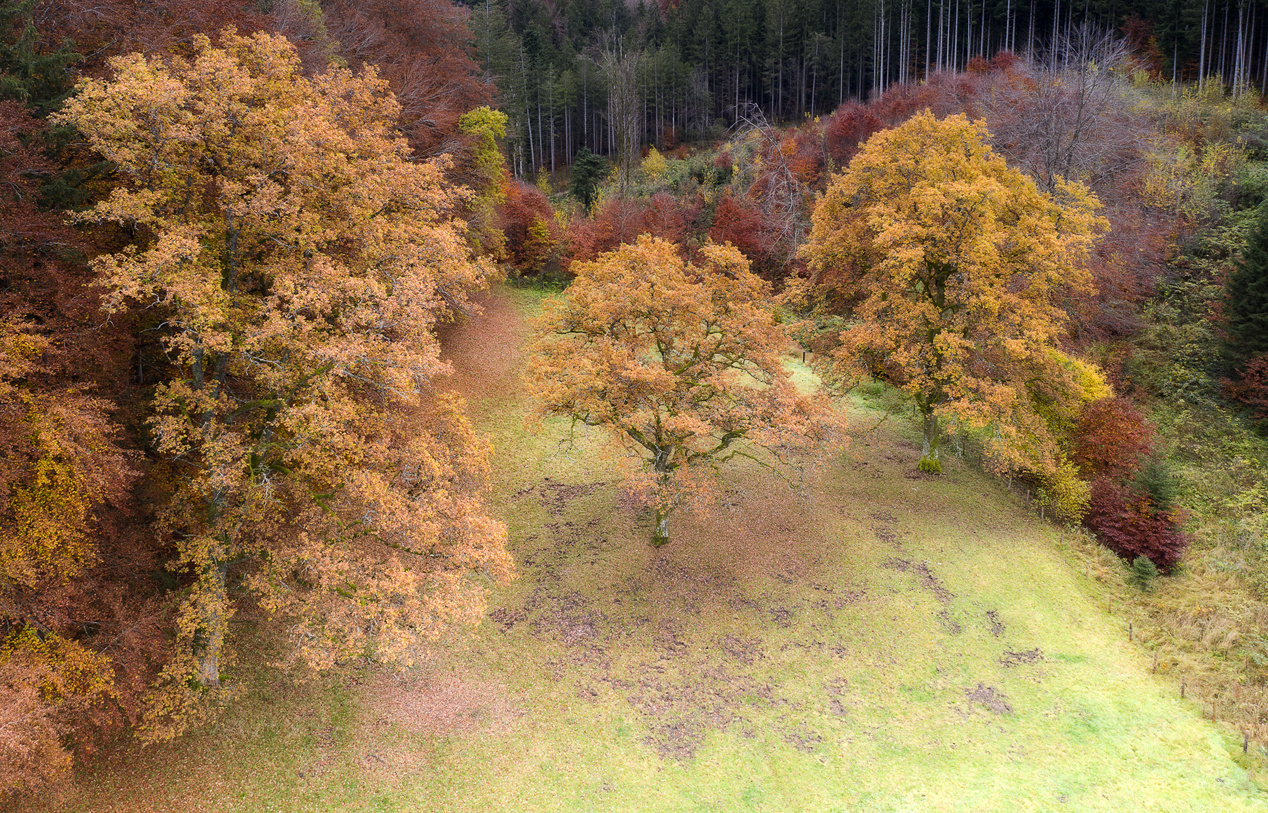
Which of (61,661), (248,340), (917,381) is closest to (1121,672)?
(917,381)

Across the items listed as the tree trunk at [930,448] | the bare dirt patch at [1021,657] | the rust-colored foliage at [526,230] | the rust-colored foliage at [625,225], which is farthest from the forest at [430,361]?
the rust-colored foliage at [625,225]

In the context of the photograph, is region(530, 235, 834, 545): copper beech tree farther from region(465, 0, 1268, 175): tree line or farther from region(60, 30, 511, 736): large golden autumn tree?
region(465, 0, 1268, 175): tree line

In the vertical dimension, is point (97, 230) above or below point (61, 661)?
above

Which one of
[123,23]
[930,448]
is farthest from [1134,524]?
[123,23]

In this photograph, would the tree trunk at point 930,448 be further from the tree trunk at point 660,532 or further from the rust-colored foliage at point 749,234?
the rust-colored foliage at point 749,234

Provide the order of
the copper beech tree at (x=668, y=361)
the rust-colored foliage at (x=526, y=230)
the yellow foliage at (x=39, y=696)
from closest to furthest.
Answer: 1. the yellow foliage at (x=39, y=696)
2. the copper beech tree at (x=668, y=361)
3. the rust-colored foliage at (x=526, y=230)

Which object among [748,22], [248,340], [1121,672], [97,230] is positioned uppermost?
[748,22]

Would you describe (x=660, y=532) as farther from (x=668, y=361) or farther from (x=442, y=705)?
(x=442, y=705)

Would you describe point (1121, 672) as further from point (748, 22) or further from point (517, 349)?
point (748, 22)
